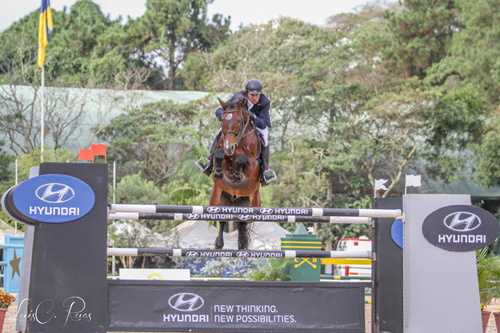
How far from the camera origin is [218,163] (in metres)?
5.98

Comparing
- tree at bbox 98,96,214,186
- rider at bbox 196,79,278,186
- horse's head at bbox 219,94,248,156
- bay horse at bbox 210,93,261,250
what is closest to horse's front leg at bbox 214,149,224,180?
bay horse at bbox 210,93,261,250

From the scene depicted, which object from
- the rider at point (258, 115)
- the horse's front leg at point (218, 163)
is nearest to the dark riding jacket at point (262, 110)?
the rider at point (258, 115)

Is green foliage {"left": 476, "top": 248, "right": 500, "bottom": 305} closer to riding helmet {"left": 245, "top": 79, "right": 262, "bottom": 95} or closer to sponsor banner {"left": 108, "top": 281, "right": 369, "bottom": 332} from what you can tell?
sponsor banner {"left": 108, "top": 281, "right": 369, "bottom": 332}

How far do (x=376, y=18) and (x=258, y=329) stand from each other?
3037cm

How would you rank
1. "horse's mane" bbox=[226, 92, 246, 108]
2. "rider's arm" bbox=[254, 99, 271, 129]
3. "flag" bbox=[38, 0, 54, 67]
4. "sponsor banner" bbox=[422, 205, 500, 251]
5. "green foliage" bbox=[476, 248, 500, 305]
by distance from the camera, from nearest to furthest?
"sponsor banner" bbox=[422, 205, 500, 251], "green foliage" bbox=[476, 248, 500, 305], "horse's mane" bbox=[226, 92, 246, 108], "rider's arm" bbox=[254, 99, 271, 129], "flag" bbox=[38, 0, 54, 67]

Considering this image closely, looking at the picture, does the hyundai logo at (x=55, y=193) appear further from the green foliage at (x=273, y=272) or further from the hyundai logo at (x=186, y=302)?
the green foliage at (x=273, y=272)

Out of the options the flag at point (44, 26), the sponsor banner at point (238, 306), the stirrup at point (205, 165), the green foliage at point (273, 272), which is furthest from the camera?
the flag at point (44, 26)

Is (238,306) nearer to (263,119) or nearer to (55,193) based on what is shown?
(55,193)

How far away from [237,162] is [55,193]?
2334 mm

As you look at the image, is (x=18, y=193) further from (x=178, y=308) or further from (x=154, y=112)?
(x=154, y=112)

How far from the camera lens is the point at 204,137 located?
64.8 feet

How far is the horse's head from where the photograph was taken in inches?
227

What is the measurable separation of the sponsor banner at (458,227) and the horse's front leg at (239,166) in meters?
2.17

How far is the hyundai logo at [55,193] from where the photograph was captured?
12.7 ft
